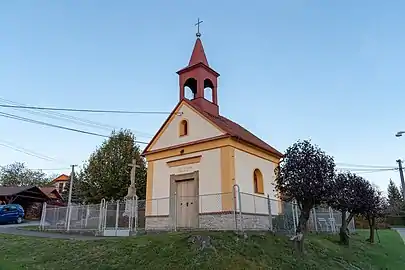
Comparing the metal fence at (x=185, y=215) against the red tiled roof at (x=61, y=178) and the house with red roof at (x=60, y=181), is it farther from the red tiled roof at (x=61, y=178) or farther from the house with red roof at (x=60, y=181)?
the red tiled roof at (x=61, y=178)

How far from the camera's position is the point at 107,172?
32.9 m

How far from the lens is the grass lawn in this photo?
35.1 feet

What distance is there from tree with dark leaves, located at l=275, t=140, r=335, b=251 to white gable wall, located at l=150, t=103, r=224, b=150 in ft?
15.4

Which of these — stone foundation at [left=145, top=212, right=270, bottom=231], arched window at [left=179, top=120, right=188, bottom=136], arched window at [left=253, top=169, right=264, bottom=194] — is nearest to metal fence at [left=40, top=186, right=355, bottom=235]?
stone foundation at [left=145, top=212, right=270, bottom=231]

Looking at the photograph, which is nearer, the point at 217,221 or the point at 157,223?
the point at 217,221

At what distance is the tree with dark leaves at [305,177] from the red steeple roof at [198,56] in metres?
9.94

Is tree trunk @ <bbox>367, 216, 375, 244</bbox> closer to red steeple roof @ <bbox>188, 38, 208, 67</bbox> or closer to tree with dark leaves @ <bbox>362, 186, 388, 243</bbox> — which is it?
tree with dark leaves @ <bbox>362, 186, 388, 243</bbox>

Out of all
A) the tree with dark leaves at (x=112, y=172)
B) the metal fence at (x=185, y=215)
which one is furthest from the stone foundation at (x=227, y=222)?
the tree with dark leaves at (x=112, y=172)

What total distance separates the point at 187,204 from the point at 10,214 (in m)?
21.8

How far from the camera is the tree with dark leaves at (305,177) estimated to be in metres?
13.4

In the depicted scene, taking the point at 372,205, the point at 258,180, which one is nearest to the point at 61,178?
the point at 258,180

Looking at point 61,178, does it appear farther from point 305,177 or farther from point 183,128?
point 305,177

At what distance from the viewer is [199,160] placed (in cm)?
1845

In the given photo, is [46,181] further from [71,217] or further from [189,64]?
[189,64]
